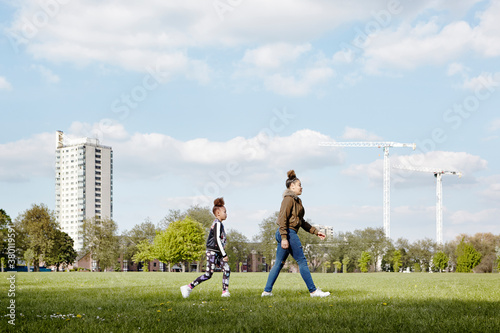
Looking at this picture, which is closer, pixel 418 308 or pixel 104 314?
pixel 104 314

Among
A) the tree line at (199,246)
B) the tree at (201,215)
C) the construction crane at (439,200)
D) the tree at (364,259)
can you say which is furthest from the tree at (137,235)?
the construction crane at (439,200)

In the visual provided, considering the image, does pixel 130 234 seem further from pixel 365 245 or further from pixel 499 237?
pixel 499 237

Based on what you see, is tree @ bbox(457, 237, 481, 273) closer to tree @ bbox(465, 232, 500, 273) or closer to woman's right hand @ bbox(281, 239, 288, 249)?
tree @ bbox(465, 232, 500, 273)

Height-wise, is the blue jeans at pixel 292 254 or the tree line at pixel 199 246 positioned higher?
the blue jeans at pixel 292 254

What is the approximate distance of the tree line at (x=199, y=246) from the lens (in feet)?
208

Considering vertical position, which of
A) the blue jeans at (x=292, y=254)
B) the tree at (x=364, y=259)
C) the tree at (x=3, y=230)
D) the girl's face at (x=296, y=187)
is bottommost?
the tree at (x=364, y=259)

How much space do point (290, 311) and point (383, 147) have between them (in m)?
164

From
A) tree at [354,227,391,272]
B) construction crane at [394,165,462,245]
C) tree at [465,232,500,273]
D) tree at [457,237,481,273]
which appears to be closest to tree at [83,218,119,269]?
tree at [354,227,391,272]

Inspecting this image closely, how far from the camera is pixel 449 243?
108 meters

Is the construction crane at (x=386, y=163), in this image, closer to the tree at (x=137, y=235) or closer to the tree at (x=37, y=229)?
the tree at (x=137, y=235)

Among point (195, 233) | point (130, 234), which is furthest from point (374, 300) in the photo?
point (130, 234)

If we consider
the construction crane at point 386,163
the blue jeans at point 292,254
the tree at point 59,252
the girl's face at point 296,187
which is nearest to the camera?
the blue jeans at point 292,254

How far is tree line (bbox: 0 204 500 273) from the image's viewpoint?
6338 centimetres

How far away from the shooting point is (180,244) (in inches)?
2454
